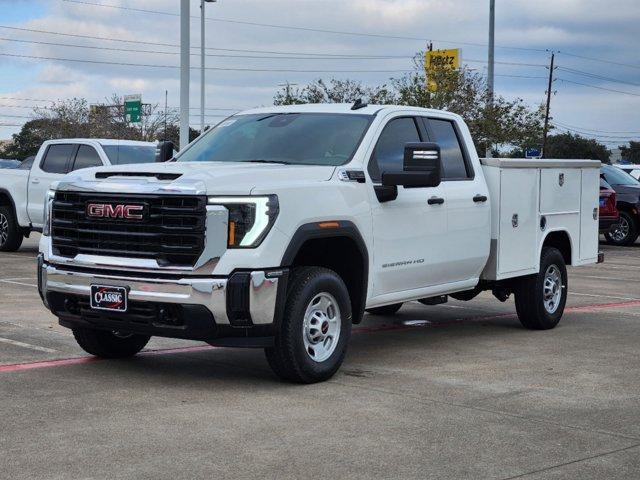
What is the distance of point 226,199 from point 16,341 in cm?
321

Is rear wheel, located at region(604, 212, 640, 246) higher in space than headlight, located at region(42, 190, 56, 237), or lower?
lower

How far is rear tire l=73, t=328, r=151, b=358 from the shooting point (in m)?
8.20

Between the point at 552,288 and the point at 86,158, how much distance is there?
953 cm

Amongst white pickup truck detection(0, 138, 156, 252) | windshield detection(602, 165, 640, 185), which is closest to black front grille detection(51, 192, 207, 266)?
white pickup truck detection(0, 138, 156, 252)

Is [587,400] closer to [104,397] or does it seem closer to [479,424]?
[479,424]

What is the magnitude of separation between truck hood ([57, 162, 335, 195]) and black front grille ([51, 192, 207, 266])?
0.07 m

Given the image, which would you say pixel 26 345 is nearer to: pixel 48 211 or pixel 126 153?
pixel 48 211

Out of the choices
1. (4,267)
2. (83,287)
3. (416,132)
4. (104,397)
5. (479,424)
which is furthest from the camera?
(4,267)

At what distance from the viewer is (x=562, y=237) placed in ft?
35.7

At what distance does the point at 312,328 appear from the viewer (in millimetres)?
7422

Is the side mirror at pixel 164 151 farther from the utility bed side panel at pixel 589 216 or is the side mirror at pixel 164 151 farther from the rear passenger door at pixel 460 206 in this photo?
the utility bed side panel at pixel 589 216

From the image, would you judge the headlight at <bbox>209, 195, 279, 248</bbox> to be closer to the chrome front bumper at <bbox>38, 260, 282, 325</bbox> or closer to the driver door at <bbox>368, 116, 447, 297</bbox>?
the chrome front bumper at <bbox>38, 260, 282, 325</bbox>

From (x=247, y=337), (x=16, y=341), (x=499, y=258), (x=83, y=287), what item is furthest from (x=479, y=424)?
(x=16, y=341)

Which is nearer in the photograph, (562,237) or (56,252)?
(56,252)
